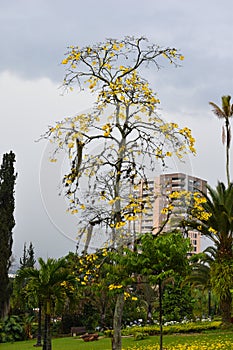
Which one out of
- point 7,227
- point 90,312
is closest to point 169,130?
point 90,312

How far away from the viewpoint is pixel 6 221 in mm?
26234

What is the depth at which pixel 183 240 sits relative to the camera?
11.4 m

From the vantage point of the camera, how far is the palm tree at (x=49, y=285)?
13625 millimetres

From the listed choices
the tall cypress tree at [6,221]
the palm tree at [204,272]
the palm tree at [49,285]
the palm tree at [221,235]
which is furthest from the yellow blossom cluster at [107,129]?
the tall cypress tree at [6,221]

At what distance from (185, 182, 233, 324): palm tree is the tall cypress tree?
41.3 ft

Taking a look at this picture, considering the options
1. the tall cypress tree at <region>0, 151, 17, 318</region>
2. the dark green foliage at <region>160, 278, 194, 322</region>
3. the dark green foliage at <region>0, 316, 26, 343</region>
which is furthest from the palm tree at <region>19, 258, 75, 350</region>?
the tall cypress tree at <region>0, 151, 17, 318</region>

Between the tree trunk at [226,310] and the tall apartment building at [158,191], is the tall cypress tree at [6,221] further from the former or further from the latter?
the tall apartment building at [158,191]

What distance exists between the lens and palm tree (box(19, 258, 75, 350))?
13.6 metres

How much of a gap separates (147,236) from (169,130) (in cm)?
230

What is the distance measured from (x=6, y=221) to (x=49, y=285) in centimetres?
1289

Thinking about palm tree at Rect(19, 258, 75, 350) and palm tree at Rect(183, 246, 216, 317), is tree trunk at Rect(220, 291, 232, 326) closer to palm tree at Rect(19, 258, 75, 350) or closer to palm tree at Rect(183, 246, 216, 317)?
palm tree at Rect(183, 246, 216, 317)

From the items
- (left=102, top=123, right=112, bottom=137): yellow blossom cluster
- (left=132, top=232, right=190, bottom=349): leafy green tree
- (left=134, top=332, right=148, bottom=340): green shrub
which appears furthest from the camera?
(left=134, top=332, right=148, bottom=340): green shrub

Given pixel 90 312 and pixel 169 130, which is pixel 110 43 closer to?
pixel 169 130

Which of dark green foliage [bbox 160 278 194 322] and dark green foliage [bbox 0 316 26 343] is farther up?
dark green foliage [bbox 160 278 194 322]
